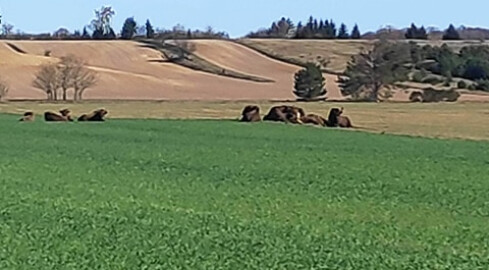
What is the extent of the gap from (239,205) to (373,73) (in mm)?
76107

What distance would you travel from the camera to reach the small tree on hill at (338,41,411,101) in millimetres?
94250

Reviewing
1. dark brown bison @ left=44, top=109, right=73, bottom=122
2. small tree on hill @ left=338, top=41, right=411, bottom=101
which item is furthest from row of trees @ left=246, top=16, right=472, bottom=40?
dark brown bison @ left=44, top=109, right=73, bottom=122

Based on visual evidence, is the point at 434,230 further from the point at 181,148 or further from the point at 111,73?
the point at 111,73

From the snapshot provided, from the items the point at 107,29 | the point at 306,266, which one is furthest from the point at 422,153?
the point at 107,29

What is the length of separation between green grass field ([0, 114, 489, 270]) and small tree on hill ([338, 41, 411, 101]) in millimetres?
56641

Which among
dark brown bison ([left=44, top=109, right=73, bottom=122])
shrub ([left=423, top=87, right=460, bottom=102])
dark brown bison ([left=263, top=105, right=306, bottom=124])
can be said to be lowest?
shrub ([left=423, top=87, right=460, bottom=102])

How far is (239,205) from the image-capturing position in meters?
20.0

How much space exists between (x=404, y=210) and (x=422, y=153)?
14512 millimetres

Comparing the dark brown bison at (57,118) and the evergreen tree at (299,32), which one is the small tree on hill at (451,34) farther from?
the dark brown bison at (57,118)

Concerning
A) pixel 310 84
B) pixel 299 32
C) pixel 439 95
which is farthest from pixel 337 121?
pixel 299 32

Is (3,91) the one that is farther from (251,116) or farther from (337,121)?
(337,121)

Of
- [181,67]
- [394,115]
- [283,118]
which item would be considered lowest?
[394,115]

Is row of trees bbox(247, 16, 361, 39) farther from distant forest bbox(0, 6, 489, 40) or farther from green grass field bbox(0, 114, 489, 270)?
green grass field bbox(0, 114, 489, 270)

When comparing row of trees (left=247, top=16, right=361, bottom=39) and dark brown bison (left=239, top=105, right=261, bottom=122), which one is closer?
dark brown bison (left=239, top=105, right=261, bottom=122)
